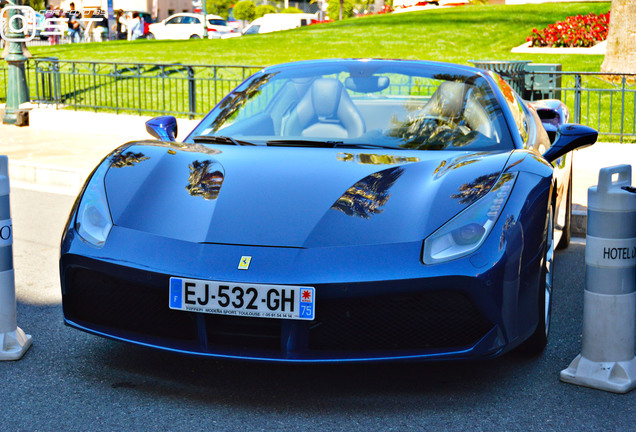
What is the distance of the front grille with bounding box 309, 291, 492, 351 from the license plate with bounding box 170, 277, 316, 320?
7cm

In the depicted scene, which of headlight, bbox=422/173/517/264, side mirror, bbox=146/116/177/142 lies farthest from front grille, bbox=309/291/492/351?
side mirror, bbox=146/116/177/142

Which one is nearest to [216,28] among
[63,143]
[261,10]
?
[63,143]

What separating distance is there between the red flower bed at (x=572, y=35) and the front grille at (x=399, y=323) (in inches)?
904

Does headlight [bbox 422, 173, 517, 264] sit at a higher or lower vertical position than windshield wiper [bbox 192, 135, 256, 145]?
lower

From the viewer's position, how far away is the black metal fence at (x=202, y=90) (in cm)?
1105

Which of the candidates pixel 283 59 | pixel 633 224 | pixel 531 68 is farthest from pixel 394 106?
pixel 283 59

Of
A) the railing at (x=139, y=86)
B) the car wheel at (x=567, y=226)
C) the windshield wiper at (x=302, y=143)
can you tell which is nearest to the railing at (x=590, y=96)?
the railing at (x=139, y=86)

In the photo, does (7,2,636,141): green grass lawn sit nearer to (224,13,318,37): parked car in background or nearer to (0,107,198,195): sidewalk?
(0,107,198,195): sidewalk

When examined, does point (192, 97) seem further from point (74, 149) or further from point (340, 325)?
point (340, 325)

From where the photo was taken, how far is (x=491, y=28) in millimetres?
27844

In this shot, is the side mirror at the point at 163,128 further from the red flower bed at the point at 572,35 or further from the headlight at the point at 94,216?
the red flower bed at the point at 572,35

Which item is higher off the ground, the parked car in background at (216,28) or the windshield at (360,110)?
the windshield at (360,110)

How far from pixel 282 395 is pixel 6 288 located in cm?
132

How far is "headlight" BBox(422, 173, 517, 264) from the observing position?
311 centimetres
